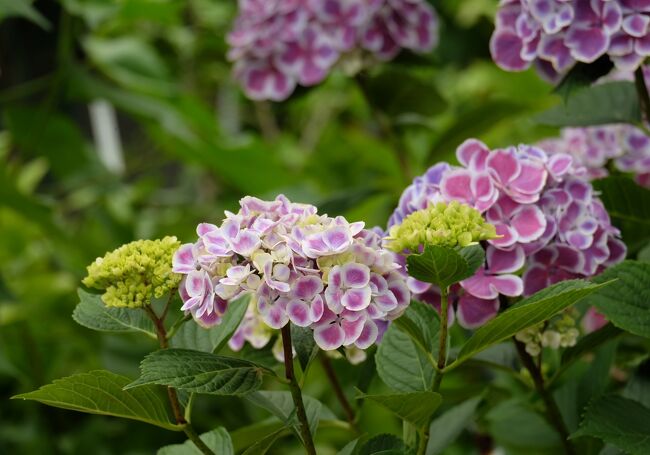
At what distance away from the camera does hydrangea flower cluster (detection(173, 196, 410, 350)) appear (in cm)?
57

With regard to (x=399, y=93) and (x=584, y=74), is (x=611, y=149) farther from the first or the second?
(x=399, y=93)

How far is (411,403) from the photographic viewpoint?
593 mm

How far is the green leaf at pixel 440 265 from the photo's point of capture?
0.57m

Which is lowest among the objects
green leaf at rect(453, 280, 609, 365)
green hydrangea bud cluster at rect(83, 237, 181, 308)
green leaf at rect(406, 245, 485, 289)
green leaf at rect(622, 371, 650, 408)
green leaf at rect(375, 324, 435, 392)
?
green leaf at rect(622, 371, 650, 408)

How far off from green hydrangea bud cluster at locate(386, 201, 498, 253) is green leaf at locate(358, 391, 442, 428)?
90 mm

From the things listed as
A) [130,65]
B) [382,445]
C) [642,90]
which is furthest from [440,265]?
[130,65]

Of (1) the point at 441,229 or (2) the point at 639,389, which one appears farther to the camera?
(2) the point at 639,389

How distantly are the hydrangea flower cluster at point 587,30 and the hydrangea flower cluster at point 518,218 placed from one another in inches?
3.8

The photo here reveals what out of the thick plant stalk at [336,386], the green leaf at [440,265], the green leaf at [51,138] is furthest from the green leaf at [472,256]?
the green leaf at [51,138]

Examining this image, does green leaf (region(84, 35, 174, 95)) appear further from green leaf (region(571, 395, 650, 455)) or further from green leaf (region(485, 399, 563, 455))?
green leaf (region(571, 395, 650, 455))

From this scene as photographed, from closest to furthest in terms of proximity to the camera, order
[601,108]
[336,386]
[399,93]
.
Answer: [336,386], [601,108], [399,93]

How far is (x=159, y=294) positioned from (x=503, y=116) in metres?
0.85

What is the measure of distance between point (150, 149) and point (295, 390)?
6.44ft

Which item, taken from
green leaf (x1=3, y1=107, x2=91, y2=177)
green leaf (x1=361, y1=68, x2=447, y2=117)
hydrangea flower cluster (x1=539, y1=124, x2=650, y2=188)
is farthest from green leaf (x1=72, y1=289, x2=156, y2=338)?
green leaf (x1=3, y1=107, x2=91, y2=177)
